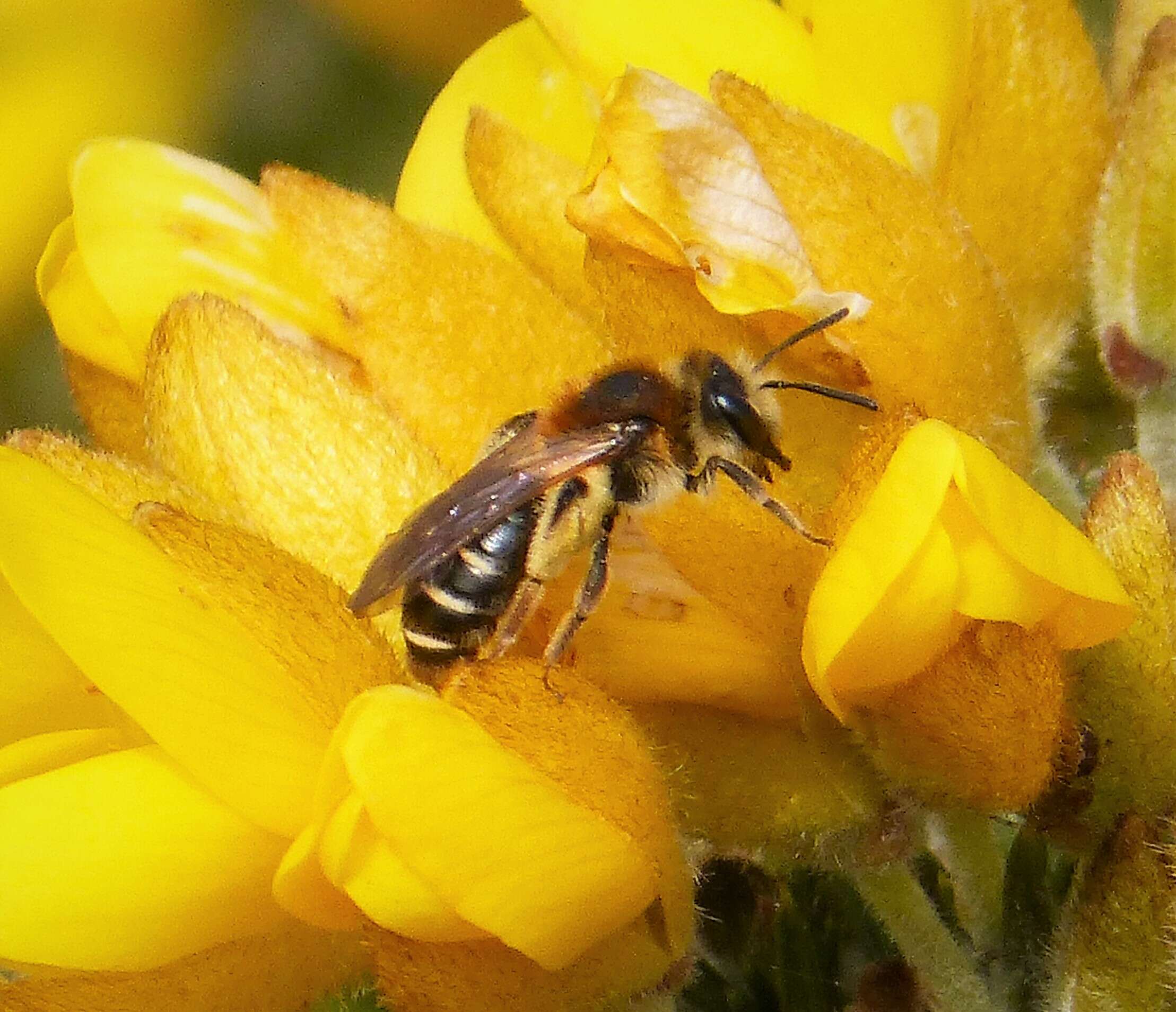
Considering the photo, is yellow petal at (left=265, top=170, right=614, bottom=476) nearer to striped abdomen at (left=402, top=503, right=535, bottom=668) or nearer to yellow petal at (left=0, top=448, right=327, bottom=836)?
striped abdomen at (left=402, top=503, right=535, bottom=668)

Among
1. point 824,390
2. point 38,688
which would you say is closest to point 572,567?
point 824,390

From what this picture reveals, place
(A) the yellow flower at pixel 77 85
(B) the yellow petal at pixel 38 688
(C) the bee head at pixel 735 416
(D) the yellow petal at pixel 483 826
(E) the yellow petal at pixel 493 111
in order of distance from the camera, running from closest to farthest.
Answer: (D) the yellow petal at pixel 483 826 → (B) the yellow petal at pixel 38 688 → (C) the bee head at pixel 735 416 → (E) the yellow petal at pixel 493 111 → (A) the yellow flower at pixel 77 85

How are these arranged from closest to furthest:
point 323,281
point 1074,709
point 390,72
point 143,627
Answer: point 143,627
point 1074,709
point 323,281
point 390,72

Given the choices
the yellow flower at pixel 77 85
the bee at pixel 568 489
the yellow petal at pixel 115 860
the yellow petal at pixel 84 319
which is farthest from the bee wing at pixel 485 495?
the yellow flower at pixel 77 85

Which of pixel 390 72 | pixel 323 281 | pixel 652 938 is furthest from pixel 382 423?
pixel 390 72

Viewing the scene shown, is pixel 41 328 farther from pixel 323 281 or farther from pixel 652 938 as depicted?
pixel 652 938

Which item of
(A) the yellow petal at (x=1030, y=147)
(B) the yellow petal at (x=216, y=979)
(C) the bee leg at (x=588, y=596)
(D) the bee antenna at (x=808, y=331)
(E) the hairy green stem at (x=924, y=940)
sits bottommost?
(E) the hairy green stem at (x=924, y=940)

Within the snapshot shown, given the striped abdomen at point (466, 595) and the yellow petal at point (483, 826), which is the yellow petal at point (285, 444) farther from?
the yellow petal at point (483, 826)

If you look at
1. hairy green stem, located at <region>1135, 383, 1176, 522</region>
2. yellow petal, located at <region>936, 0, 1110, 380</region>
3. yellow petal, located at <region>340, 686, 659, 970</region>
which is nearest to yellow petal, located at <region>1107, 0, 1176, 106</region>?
yellow petal, located at <region>936, 0, 1110, 380</region>
